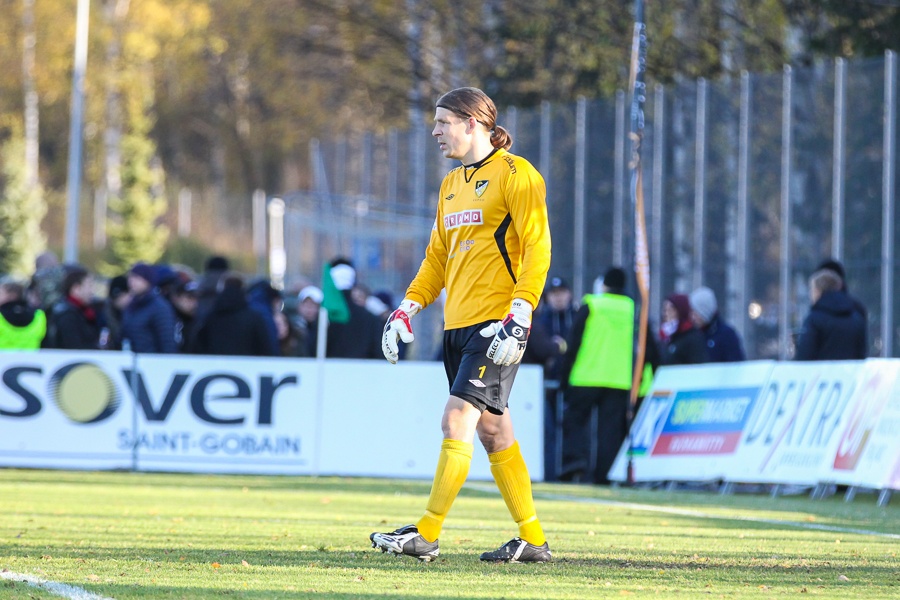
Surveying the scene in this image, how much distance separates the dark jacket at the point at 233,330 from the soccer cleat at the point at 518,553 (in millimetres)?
8120

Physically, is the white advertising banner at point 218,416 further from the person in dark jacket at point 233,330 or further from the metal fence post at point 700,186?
the metal fence post at point 700,186

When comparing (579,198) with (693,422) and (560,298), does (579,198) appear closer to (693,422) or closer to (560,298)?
(560,298)

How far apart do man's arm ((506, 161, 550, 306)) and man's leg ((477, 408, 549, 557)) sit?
638 mm

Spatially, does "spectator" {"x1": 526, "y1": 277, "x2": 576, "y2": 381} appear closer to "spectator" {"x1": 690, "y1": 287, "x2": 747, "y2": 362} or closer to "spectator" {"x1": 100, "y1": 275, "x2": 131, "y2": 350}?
"spectator" {"x1": 690, "y1": 287, "x2": 747, "y2": 362}

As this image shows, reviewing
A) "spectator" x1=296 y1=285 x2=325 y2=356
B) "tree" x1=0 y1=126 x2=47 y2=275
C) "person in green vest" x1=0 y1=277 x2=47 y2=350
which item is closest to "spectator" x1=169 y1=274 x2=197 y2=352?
"spectator" x1=296 y1=285 x2=325 y2=356

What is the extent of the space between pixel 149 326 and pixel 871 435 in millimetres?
6923

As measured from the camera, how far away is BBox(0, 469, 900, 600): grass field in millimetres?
5395

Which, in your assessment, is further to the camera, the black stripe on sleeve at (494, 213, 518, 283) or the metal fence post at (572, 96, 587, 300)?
the metal fence post at (572, 96, 587, 300)

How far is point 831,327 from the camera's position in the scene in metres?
12.5

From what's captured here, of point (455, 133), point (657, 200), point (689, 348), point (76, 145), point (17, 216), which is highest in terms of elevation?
point (76, 145)

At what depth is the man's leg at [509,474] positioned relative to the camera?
6293 millimetres

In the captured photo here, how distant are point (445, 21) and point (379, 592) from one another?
27472 millimetres

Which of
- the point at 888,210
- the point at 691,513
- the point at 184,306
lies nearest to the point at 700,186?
the point at 888,210

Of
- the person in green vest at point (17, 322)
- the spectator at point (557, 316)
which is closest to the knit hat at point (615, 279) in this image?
the spectator at point (557, 316)
